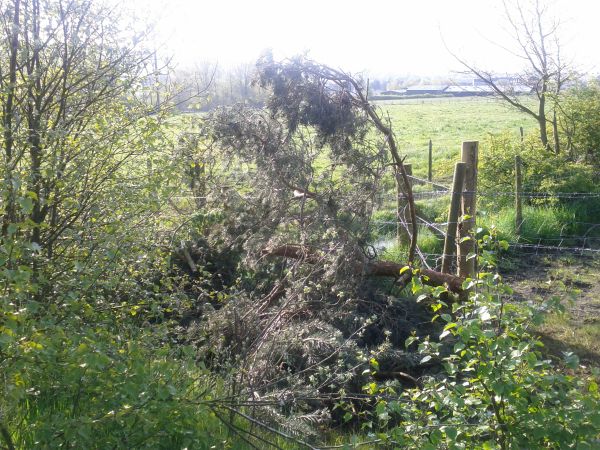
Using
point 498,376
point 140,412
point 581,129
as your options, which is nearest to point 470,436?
point 498,376

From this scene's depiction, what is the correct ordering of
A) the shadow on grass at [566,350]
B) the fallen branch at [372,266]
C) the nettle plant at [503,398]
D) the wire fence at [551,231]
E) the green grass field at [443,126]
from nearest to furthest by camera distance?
the nettle plant at [503,398] < the fallen branch at [372,266] < the shadow on grass at [566,350] < the wire fence at [551,231] < the green grass field at [443,126]

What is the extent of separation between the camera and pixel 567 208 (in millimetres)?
12039

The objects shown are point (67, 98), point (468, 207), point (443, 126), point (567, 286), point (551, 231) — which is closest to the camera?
point (67, 98)

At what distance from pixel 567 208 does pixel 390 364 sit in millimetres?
6851

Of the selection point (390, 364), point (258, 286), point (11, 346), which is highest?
point (11, 346)

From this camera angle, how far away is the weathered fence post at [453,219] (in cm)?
813

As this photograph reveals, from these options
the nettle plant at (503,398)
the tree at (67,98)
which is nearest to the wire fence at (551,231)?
the tree at (67,98)

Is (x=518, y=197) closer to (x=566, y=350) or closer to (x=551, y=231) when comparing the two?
(x=551, y=231)

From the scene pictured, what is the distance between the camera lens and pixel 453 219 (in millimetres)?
8234

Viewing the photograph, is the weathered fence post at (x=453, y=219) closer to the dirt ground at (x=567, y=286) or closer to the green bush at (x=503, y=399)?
the dirt ground at (x=567, y=286)

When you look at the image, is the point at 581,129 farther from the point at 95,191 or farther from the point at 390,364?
the point at 95,191

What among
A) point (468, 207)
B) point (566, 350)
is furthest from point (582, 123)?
point (566, 350)

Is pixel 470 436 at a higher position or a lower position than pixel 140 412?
lower

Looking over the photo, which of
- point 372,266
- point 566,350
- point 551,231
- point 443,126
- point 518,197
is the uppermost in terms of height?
point 443,126
